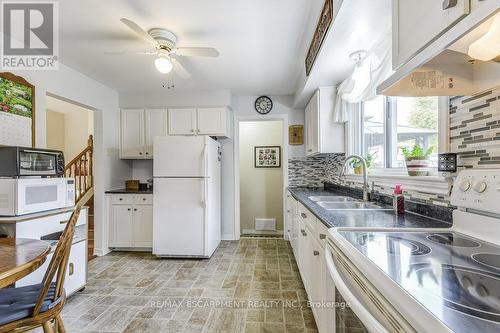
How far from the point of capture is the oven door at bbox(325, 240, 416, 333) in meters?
0.59

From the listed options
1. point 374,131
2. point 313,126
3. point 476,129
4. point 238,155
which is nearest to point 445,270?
point 476,129

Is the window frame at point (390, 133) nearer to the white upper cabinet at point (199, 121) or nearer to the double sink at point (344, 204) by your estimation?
the double sink at point (344, 204)

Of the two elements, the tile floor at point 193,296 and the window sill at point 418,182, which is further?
the tile floor at point 193,296

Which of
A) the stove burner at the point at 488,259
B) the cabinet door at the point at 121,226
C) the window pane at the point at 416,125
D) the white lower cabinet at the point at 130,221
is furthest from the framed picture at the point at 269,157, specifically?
the stove burner at the point at 488,259

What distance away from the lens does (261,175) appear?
16.1 ft

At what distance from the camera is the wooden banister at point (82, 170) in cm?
463

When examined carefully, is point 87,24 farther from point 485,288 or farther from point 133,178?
point 485,288

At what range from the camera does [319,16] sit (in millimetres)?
1966

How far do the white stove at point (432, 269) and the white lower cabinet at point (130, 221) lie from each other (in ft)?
9.93

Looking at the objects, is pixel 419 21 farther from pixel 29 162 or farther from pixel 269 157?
pixel 269 157

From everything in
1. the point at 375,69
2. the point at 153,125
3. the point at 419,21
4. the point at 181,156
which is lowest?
the point at 181,156

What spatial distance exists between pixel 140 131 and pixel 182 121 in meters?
0.67

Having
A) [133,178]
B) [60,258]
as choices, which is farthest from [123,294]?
[133,178]

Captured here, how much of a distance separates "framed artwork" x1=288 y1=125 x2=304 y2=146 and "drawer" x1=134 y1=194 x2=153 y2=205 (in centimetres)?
228
